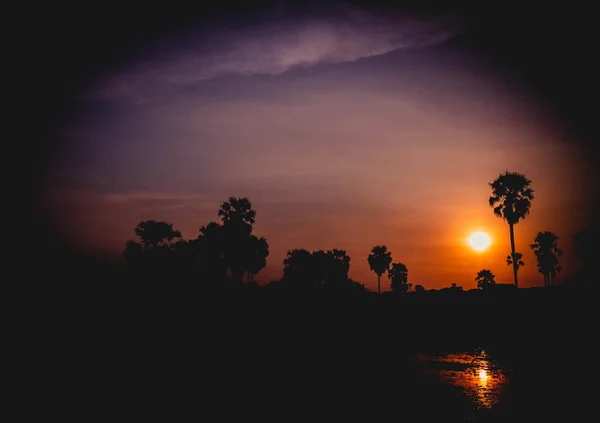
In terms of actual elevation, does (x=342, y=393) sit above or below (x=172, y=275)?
below

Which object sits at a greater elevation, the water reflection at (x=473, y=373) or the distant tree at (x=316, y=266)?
the distant tree at (x=316, y=266)

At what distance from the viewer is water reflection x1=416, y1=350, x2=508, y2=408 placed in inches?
513

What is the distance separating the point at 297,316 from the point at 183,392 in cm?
2050

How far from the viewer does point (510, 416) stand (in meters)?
10.5

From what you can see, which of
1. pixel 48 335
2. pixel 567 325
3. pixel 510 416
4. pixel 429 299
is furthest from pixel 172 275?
pixel 567 325

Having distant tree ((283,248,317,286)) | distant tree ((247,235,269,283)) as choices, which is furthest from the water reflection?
distant tree ((283,248,317,286))

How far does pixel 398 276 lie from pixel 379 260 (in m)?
14.6

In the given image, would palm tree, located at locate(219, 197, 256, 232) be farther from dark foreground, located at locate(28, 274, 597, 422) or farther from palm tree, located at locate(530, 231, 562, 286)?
palm tree, located at locate(530, 231, 562, 286)

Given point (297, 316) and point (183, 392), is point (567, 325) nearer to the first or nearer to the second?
point (297, 316)

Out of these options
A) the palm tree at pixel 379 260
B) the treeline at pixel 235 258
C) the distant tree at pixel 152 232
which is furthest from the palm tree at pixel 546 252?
the distant tree at pixel 152 232

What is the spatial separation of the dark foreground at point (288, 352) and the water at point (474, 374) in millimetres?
367

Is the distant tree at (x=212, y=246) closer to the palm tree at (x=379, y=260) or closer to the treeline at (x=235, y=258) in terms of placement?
the treeline at (x=235, y=258)

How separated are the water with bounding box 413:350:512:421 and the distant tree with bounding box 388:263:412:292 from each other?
2982 inches

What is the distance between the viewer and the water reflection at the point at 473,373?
513 inches
